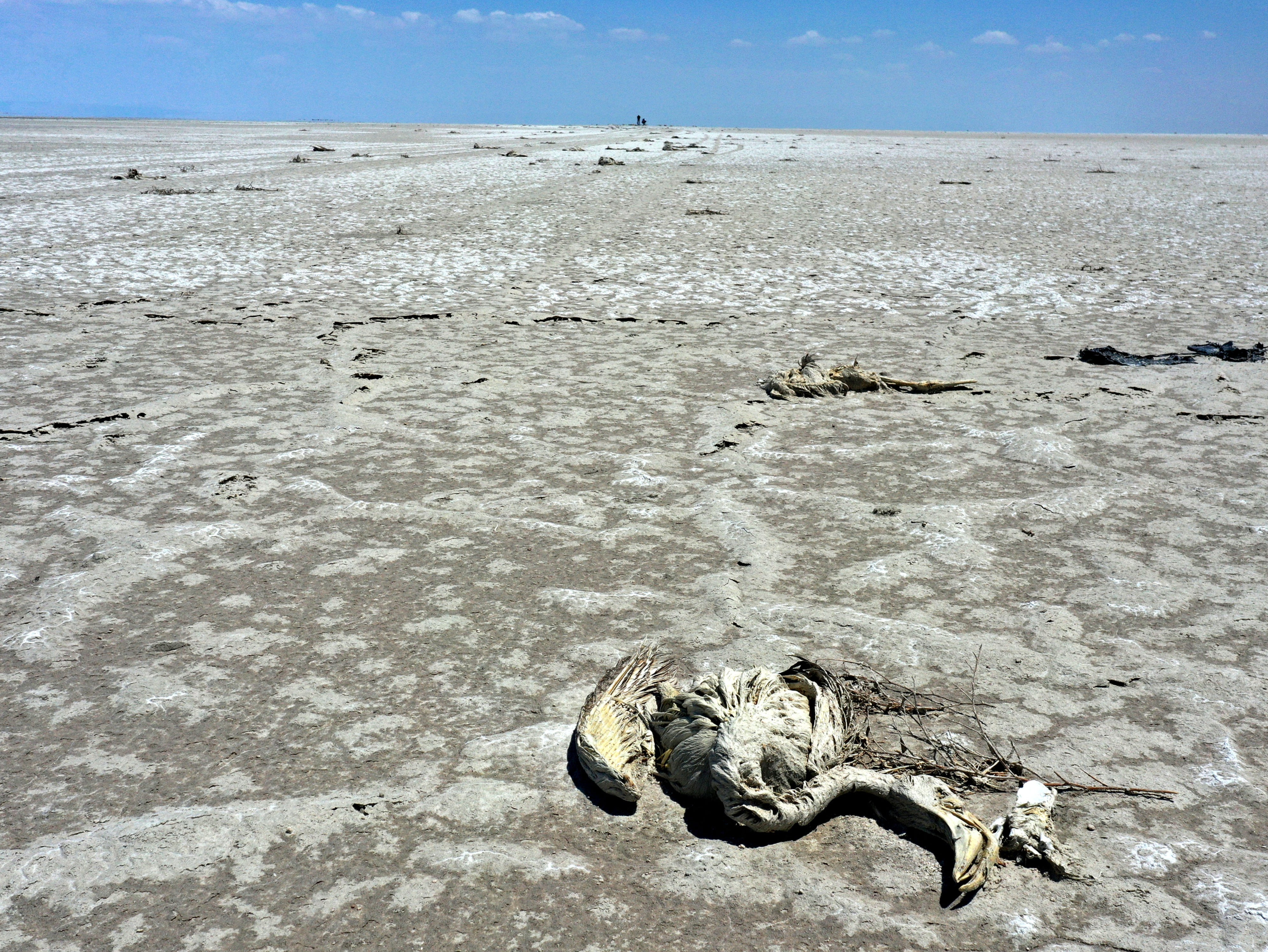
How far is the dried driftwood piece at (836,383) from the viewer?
14.9ft

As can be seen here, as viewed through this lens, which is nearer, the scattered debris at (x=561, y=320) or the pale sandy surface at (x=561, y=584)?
the pale sandy surface at (x=561, y=584)

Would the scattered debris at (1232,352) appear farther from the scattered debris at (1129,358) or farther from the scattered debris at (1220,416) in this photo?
the scattered debris at (1220,416)

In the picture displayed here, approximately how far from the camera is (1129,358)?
5078 millimetres

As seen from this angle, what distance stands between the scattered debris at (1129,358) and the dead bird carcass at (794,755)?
3.51m

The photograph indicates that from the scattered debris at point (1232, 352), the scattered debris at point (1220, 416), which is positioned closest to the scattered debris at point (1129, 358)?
the scattered debris at point (1232, 352)

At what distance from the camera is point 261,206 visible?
32.8 feet

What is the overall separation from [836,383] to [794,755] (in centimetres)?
292

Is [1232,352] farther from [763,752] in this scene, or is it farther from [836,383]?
[763,752]

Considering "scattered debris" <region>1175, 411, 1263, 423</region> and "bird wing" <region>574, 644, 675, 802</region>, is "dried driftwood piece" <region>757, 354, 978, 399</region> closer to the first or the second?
"scattered debris" <region>1175, 411, 1263, 423</region>

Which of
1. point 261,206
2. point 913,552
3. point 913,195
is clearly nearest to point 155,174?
point 261,206

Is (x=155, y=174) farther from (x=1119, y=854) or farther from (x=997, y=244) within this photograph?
(x=1119, y=854)

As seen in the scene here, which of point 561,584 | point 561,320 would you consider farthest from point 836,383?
point 561,584

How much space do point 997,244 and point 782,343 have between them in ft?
13.8

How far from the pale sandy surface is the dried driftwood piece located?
0.16 metres
